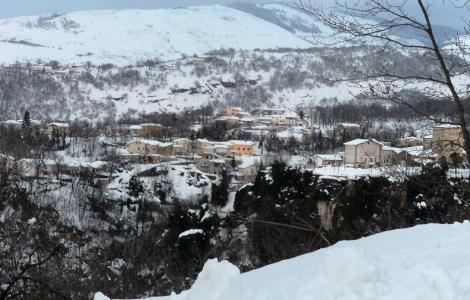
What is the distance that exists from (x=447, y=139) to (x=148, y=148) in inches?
1807

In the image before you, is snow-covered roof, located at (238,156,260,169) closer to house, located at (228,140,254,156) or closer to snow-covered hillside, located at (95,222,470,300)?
house, located at (228,140,254,156)

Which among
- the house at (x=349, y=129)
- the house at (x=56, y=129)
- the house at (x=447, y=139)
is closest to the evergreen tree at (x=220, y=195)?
the house at (x=447, y=139)

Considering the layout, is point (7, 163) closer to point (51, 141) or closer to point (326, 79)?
point (51, 141)

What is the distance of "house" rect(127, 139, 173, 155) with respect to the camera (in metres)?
48.6

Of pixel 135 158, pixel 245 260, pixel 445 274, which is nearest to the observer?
pixel 445 274

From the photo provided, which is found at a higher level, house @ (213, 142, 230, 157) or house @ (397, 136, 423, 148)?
house @ (397, 136, 423, 148)

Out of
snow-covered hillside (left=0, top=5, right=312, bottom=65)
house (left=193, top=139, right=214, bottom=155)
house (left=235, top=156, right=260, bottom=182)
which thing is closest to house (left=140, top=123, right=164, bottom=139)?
house (left=193, top=139, right=214, bottom=155)

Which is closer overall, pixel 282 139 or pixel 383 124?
pixel 282 139

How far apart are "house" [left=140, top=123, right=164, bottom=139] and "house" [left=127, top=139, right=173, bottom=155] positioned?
12.0 metres

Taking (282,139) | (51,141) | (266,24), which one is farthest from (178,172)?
(266,24)

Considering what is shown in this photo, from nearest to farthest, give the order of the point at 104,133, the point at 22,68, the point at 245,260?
the point at 245,260 → the point at 104,133 → the point at 22,68

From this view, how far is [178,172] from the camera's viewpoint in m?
38.7

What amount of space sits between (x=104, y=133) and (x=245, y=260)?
5327 centimetres

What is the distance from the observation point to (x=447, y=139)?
3936 millimetres
